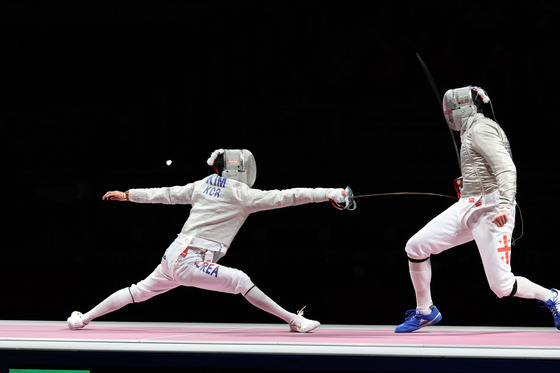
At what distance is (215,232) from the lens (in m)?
2.94

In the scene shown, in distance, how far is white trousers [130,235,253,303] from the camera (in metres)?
2.80

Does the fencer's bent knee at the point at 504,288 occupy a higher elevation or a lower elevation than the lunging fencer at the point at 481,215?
lower

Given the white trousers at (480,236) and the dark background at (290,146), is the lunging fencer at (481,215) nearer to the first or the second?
the white trousers at (480,236)

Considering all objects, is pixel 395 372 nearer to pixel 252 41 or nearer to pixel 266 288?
pixel 266 288

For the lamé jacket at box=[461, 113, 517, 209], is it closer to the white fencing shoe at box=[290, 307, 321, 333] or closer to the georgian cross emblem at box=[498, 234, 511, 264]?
the georgian cross emblem at box=[498, 234, 511, 264]

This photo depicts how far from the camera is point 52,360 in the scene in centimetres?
214

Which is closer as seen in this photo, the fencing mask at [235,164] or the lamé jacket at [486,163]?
the lamé jacket at [486,163]

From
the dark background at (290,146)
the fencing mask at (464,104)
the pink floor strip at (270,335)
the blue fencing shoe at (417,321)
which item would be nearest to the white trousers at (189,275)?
the pink floor strip at (270,335)

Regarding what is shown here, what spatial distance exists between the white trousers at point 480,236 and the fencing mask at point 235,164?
815 mm

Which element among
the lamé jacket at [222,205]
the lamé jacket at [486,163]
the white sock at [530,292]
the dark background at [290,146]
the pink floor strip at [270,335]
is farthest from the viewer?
the dark background at [290,146]

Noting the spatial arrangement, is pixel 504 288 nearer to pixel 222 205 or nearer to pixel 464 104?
pixel 464 104

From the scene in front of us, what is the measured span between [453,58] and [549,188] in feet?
3.56

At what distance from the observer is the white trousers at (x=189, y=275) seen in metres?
2.80

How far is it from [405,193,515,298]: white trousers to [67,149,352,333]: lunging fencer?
0.38 metres
